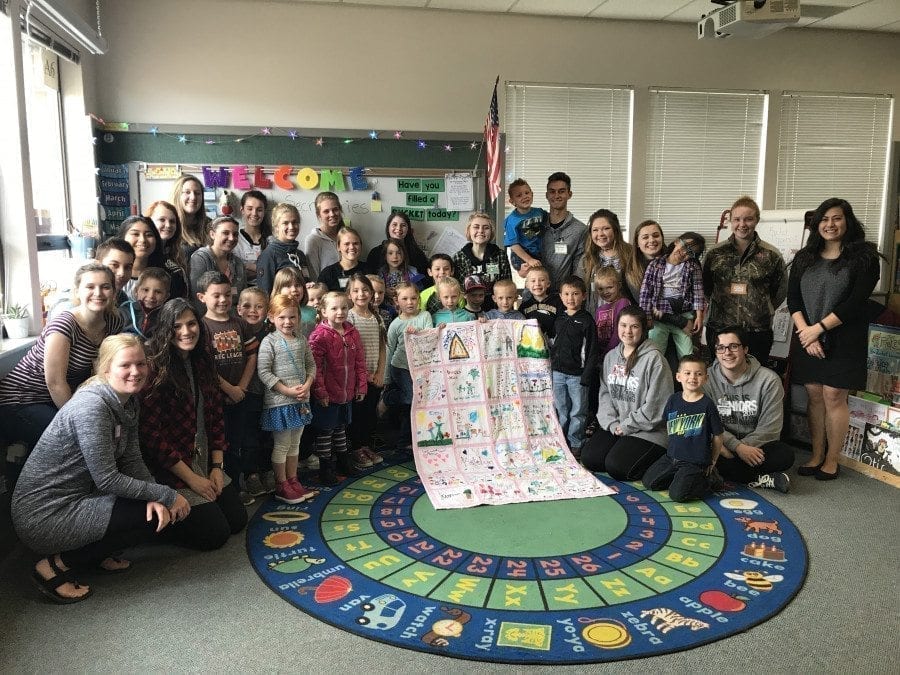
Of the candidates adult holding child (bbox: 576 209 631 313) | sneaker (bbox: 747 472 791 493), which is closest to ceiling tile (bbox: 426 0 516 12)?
adult holding child (bbox: 576 209 631 313)

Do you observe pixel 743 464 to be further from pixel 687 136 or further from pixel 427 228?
pixel 687 136

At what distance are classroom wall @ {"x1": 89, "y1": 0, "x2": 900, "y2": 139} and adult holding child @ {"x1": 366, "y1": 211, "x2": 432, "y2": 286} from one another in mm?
968

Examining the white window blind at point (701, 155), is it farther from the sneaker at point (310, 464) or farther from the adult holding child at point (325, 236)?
the sneaker at point (310, 464)

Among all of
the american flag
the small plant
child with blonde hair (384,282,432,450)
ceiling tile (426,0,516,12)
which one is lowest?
child with blonde hair (384,282,432,450)

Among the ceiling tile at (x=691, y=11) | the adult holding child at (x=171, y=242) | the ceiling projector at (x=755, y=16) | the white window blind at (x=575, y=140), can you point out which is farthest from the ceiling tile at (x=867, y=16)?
the adult holding child at (x=171, y=242)

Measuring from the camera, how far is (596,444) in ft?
12.4

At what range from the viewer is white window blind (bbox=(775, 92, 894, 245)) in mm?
5855

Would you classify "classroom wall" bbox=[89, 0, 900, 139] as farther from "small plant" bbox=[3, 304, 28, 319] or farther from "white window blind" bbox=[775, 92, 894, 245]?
"small plant" bbox=[3, 304, 28, 319]

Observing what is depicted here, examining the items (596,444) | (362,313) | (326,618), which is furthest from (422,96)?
(326,618)

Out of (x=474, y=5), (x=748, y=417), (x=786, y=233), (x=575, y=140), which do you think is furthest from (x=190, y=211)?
(x=786, y=233)

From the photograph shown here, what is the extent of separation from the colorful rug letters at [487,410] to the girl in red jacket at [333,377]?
36cm

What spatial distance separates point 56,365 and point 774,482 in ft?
11.3

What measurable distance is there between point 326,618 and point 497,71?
14.2 ft

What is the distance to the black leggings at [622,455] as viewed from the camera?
141 inches
